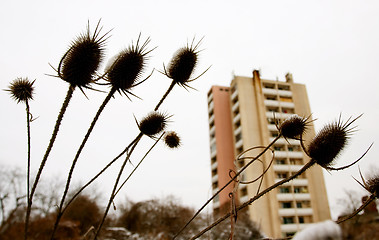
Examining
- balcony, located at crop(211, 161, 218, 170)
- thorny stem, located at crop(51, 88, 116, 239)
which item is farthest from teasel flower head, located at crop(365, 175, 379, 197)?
balcony, located at crop(211, 161, 218, 170)

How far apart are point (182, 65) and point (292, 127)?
681 mm

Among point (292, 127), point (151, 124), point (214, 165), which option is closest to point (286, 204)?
point (214, 165)

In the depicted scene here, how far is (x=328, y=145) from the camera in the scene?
1.04m

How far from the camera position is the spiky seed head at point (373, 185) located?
97 cm

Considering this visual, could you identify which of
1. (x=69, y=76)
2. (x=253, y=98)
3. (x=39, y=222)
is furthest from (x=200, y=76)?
(x=253, y=98)

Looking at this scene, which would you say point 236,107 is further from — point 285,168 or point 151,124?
point 151,124

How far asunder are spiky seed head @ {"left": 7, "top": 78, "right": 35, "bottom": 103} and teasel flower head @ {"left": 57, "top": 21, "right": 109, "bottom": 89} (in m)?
0.45

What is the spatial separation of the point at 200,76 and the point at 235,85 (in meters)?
46.6

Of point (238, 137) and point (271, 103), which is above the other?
point (271, 103)

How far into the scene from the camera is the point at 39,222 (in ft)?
76.9

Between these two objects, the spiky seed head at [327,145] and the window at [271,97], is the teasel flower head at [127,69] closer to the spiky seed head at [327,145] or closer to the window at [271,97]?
the spiky seed head at [327,145]

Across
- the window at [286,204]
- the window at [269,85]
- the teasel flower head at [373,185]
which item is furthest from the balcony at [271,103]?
the teasel flower head at [373,185]

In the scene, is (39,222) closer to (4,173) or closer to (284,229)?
(4,173)

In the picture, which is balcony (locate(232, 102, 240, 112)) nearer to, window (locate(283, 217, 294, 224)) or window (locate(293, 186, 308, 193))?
window (locate(293, 186, 308, 193))
